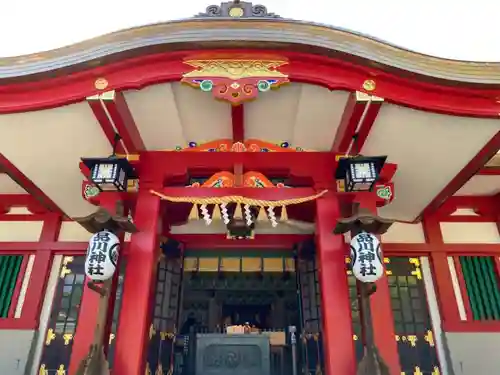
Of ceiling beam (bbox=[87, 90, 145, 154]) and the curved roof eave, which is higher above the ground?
the curved roof eave

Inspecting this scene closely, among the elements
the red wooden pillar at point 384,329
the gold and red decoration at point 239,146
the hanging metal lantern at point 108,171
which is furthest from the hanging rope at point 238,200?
the red wooden pillar at point 384,329

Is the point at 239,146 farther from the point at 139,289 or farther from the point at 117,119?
the point at 139,289

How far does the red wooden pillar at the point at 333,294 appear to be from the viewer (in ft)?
16.0

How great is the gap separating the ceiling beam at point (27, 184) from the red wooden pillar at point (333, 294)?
4.61m

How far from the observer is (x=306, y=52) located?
16.2ft

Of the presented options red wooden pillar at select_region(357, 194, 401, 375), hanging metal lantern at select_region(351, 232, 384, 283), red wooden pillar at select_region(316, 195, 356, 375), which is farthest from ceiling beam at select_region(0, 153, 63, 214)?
red wooden pillar at select_region(357, 194, 401, 375)

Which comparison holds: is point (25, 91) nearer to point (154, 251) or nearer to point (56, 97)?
point (56, 97)

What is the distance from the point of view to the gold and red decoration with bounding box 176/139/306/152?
600 cm

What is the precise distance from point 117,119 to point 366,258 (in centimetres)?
350

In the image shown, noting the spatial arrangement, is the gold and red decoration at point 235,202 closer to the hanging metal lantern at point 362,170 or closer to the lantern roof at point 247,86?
the hanging metal lantern at point 362,170

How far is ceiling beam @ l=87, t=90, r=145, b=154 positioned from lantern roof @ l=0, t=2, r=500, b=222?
2 cm

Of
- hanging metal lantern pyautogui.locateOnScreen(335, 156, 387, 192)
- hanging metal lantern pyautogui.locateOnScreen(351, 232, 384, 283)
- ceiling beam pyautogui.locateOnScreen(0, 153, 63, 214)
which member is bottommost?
hanging metal lantern pyautogui.locateOnScreen(351, 232, 384, 283)

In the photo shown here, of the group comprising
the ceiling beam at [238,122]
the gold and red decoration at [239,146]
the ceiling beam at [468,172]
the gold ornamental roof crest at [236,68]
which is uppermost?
the gold ornamental roof crest at [236,68]

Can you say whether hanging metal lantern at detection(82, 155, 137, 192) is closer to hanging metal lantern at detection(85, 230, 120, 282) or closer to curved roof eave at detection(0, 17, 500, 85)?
hanging metal lantern at detection(85, 230, 120, 282)
